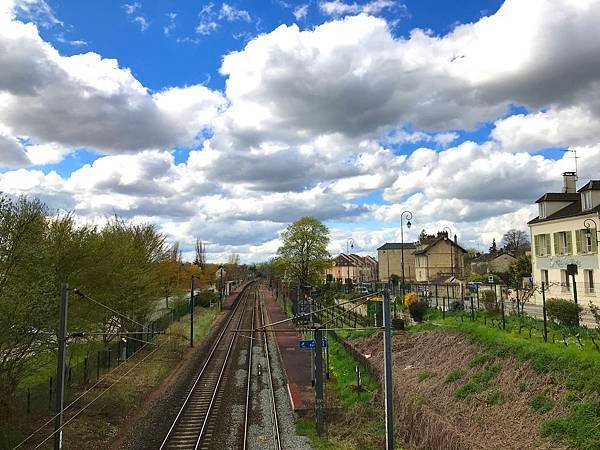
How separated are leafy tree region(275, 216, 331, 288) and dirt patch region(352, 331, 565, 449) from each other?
54.4m

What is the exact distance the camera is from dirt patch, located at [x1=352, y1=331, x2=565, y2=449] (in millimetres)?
13273

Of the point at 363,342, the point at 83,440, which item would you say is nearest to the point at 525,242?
the point at 363,342

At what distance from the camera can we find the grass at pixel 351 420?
57.5 ft

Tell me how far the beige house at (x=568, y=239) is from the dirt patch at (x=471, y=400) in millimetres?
13318

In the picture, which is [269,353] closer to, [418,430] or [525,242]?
[418,430]

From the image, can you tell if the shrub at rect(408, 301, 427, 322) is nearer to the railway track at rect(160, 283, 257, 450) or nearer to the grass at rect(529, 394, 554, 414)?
the railway track at rect(160, 283, 257, 450)

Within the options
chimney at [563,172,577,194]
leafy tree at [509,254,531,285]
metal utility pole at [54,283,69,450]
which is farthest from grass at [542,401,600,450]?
leafy tree at [509,254,531,285]

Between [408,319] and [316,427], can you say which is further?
[408,319]

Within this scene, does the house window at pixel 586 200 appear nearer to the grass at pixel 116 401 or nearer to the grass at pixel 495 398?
the grass at pixel 495 398

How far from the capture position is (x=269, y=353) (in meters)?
40.7

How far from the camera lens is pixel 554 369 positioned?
1459cm

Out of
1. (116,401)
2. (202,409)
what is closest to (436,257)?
(202,409)

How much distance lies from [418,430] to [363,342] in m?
17.2

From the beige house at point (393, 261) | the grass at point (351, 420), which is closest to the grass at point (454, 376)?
the grass at point (351, 420)
